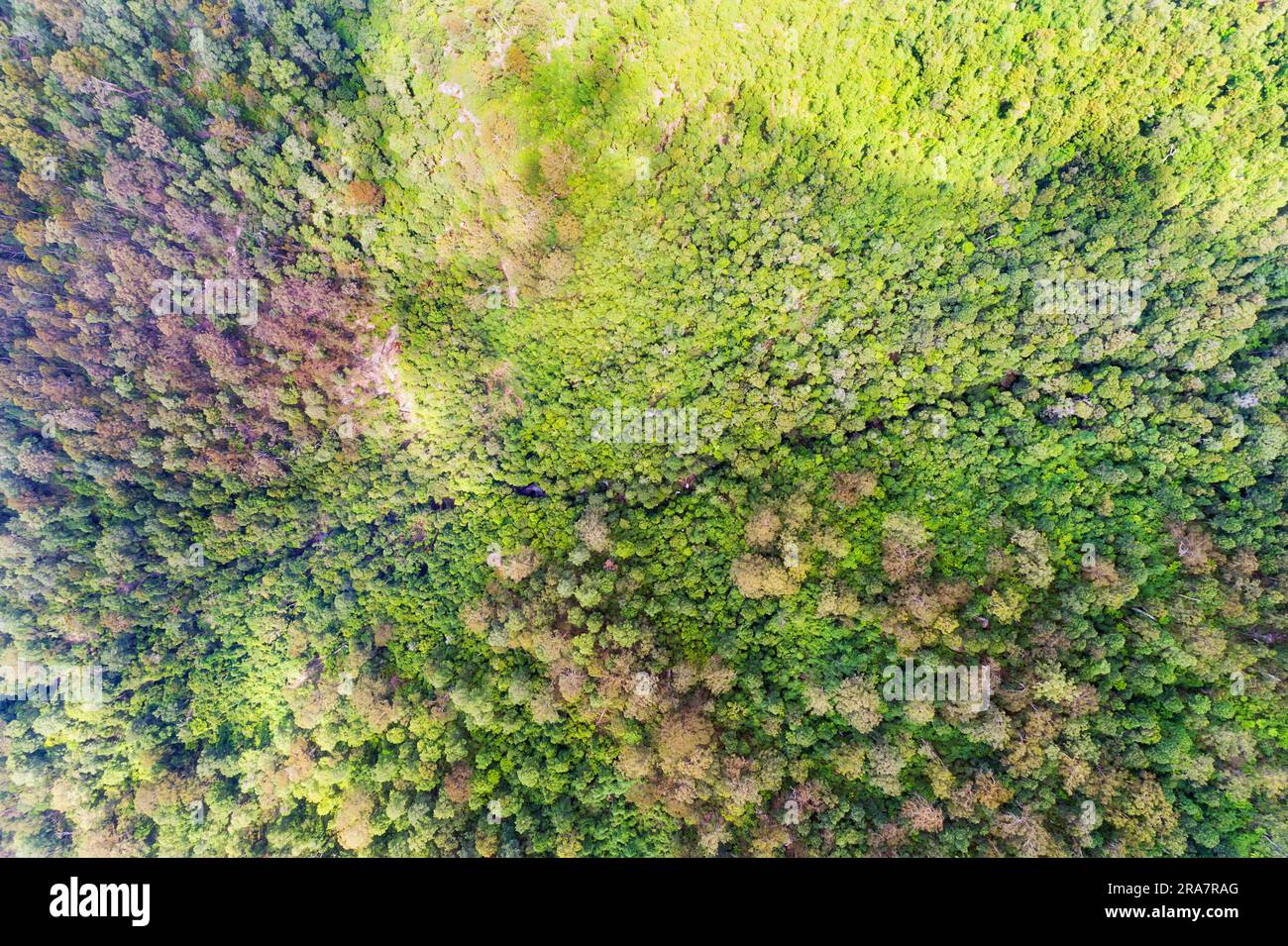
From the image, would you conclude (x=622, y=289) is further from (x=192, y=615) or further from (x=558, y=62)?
(x=192, y=615)

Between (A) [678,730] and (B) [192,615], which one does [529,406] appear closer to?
(A) [678,730]

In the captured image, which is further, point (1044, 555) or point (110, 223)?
point (110, 223)

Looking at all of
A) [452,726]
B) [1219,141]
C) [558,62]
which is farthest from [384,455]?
[1219,141]
